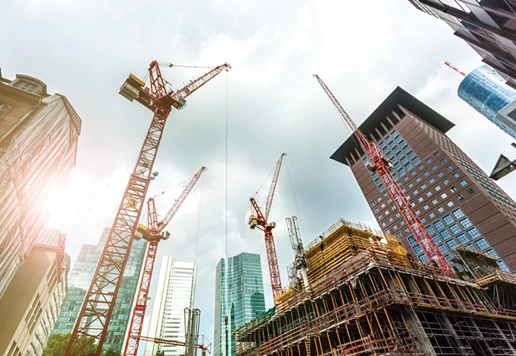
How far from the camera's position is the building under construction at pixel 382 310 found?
1672cm

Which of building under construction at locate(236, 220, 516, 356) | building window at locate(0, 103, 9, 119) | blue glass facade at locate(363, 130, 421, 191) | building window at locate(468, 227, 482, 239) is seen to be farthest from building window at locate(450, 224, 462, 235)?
building window at locate(0, 103, 9, 119)

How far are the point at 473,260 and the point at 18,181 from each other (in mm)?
53943

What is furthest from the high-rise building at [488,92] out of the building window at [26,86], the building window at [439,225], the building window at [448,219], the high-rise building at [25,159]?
the building window at [26,86]

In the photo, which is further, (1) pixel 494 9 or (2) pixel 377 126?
(2) pixel 377 126

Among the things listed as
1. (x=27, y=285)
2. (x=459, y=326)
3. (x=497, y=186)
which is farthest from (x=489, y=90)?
(x=27, y=285)

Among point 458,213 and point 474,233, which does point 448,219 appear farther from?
point 474,233

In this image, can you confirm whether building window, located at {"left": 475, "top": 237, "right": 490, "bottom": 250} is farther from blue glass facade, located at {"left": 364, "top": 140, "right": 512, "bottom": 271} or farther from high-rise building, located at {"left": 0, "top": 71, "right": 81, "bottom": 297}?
high-rise building, located at {"left": 0, "top": 71, "right": 81, "bottom": 297}

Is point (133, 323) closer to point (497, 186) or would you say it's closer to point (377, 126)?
point (377, 126)

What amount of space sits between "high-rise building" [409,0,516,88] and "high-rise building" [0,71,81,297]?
30.4 meters

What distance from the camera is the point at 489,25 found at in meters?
10.9

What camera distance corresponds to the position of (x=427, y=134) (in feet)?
287

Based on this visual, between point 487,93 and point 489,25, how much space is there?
142 metres

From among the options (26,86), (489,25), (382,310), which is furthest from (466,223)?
(26,86)

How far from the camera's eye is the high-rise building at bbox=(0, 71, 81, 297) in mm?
19484
